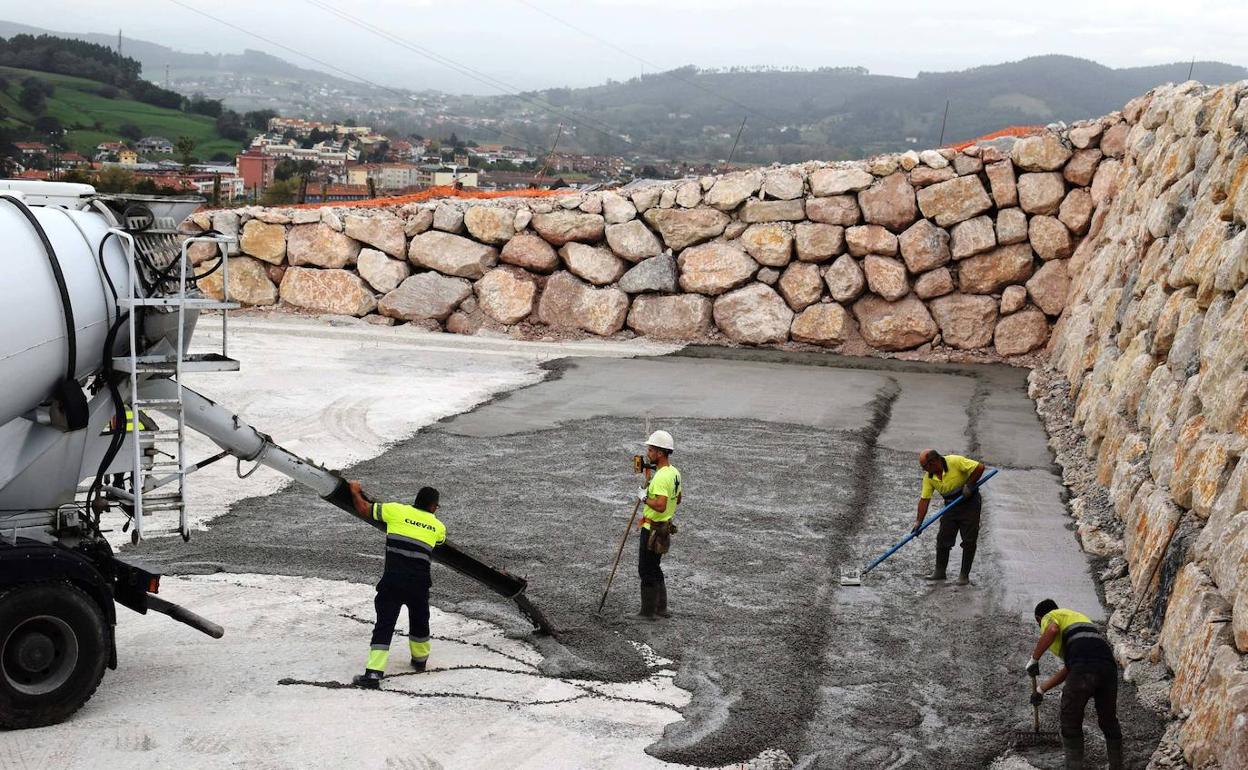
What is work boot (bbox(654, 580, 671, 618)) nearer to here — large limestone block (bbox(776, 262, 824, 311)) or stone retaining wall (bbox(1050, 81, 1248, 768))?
stone retaining wall (bbox(1050, 81, 1248, 768))

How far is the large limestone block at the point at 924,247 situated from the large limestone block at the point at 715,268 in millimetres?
2972

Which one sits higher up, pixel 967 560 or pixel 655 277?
pixel 655 277

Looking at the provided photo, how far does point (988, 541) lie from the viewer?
492 inches

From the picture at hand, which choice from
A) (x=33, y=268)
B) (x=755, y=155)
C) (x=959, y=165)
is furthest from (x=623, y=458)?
(x=755, y=155)

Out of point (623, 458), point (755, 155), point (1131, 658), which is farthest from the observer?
point (755, 155)

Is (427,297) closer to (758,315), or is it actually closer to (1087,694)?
(758,315)

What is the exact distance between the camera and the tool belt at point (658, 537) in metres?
9.95

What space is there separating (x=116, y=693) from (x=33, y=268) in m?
2.78

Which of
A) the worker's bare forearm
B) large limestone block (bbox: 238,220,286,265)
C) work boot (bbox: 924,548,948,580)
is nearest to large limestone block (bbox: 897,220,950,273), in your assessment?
large limestone block (bbox: 238,220,286,265)

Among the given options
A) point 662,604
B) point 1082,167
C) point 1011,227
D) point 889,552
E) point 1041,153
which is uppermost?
point 1041,153

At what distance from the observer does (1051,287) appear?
23.6 metres

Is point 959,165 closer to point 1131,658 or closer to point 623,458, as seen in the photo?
point 623,458

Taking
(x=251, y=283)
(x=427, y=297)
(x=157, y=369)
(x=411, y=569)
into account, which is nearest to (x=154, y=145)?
(x=251, y=283)

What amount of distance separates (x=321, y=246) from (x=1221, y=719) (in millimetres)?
21919
